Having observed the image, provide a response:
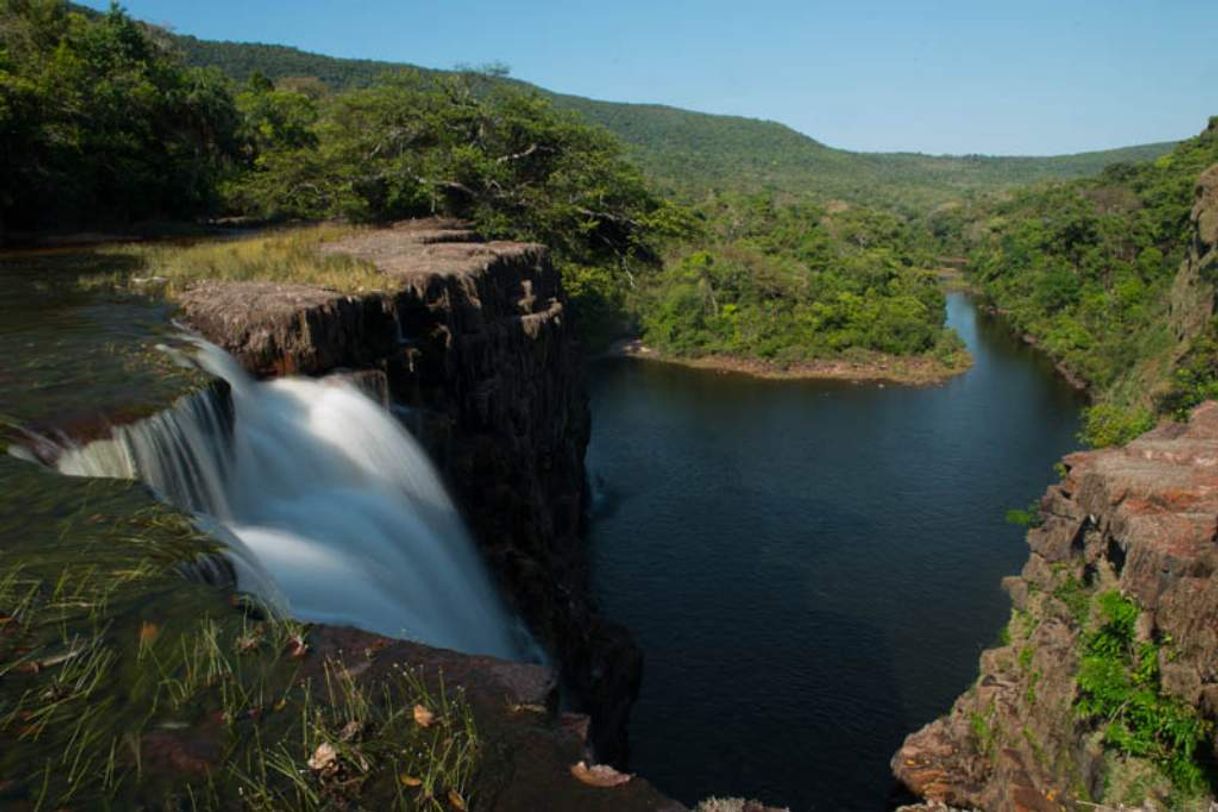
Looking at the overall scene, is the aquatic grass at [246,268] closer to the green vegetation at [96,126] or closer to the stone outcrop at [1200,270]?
the green vegetation at [96,126]

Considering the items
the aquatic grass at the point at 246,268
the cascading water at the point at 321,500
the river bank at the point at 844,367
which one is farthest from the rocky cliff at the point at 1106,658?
the river bank at the point at 844,367

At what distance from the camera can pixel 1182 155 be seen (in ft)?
278

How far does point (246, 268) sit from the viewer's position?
608 inches

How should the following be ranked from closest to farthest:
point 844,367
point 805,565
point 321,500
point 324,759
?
point 324,759, point 321,500, point 805,565, point 844,367

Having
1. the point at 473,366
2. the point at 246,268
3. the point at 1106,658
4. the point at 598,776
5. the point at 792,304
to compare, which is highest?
the point at 246,268

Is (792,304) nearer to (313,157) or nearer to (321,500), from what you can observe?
(313,157)

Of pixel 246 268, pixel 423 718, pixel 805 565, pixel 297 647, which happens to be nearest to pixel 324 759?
pixel 423 718

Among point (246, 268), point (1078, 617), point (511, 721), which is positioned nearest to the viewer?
point (511, 721)

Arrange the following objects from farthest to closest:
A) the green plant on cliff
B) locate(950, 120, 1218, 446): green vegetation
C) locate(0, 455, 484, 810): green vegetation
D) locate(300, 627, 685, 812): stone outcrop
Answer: locate(950, 120, 1218, 446): green vegetation
the green plant on cliff
locate(300, 627, 685, 812): stone outcrop
locate(0, 455, 484, 810): green vegetation

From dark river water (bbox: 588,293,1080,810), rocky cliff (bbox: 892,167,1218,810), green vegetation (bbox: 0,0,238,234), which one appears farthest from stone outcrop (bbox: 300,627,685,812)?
green vegetation (bbox: 0,0,238,234)

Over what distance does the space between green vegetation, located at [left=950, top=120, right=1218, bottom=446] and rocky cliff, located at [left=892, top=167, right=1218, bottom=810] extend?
938 centimetres

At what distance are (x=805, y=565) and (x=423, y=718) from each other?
26.5 meters

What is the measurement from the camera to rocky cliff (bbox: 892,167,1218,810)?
11922 millimetres

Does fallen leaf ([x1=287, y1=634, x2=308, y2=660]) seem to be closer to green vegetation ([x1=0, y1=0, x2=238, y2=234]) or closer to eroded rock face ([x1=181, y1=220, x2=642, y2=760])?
eroded rock face ([x1=181, y1=220, x2=642, y2=760])
